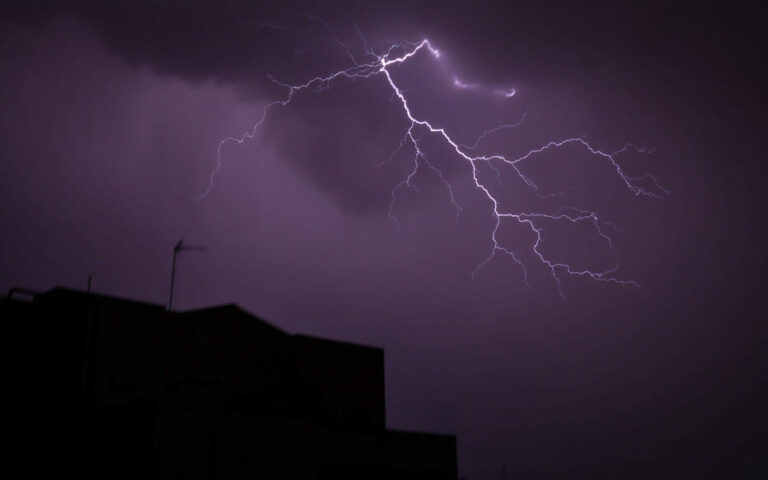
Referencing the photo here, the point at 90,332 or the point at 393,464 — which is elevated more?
the point at 90,332

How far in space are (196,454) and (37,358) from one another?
5.05 m

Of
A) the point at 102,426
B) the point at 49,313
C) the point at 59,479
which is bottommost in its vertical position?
the point at 59,479

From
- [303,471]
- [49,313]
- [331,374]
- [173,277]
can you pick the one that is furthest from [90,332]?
[331,374]

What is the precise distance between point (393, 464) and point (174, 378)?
5855 mm

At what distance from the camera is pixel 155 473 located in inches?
510

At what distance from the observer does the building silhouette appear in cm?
1370

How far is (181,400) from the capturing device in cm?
1655

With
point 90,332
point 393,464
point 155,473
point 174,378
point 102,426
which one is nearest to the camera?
point 155,473

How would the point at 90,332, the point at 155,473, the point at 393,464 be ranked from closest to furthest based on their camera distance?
the point at 155,473, the point at 90,332, the point at 393,464

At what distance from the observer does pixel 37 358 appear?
16.2 m

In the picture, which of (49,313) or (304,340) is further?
(304,340)

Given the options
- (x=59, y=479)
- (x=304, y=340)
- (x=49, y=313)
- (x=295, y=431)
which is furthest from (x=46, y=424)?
(x=304, y=340)

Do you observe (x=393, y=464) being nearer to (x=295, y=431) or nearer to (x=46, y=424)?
(x=295, y=431)

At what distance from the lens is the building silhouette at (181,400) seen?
539 inches
